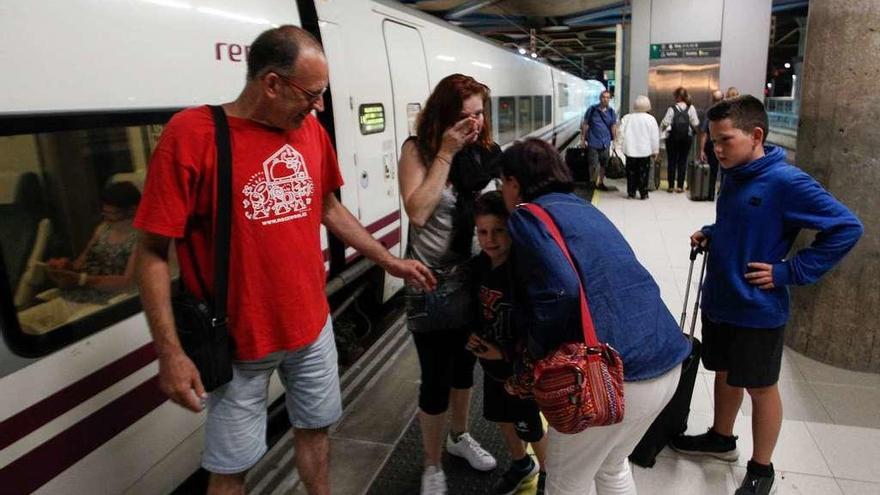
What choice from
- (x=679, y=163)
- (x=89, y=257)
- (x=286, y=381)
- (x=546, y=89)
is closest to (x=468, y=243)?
(x=286, y=381)

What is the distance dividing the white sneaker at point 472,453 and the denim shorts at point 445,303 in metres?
0.74

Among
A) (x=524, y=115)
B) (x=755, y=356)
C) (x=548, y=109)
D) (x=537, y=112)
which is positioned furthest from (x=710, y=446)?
(x=548, y=109)

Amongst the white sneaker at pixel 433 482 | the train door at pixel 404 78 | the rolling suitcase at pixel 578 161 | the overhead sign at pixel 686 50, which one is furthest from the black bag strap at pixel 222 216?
the overhead sign at pixel 686 50

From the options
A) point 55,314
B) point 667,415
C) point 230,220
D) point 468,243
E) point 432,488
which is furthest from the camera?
point 667,415

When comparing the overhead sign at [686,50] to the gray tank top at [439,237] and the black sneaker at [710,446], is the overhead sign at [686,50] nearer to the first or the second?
the black sneaker at [710,446]

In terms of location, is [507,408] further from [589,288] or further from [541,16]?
[541,16]

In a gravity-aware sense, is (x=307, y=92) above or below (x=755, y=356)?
above

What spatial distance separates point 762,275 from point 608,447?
0.95 m

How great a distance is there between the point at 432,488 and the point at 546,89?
1058cm

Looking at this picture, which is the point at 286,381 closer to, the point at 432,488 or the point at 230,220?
the point at 230,220

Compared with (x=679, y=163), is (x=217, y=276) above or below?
above

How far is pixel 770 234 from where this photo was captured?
2.24 metres

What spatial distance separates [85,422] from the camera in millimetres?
1854

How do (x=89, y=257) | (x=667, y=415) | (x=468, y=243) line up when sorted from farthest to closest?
(x=667, y=415) → (x=468, y=243) → (x=89, y=257)
